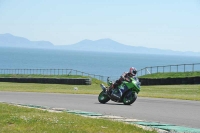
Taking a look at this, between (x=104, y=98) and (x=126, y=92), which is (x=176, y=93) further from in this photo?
(x=126, y=92)

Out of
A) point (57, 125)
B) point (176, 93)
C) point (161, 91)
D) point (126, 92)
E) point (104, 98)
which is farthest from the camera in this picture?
point (161, 91)

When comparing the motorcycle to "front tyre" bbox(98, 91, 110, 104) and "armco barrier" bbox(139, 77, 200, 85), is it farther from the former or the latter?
"armco barrier" bbox(139, 77, 200, 85)

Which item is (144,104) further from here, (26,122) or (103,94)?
(26,122)

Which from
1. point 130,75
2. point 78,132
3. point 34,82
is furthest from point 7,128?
point 34,82

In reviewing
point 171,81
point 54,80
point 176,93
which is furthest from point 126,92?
point 54,80

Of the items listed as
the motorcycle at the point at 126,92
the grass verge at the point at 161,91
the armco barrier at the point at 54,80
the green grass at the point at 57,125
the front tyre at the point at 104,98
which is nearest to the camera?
the green grass at the point at 57,125

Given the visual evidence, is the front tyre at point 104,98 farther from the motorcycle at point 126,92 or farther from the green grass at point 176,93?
the green grass at point 176,93

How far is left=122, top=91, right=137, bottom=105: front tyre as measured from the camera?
17531mm

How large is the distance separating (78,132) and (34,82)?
117 ft

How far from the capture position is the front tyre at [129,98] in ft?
57.5

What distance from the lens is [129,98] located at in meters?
17.7

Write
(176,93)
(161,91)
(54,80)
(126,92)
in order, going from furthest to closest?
(54,80), (161,91), (176,93), (126,92)

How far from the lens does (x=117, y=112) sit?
595 inches

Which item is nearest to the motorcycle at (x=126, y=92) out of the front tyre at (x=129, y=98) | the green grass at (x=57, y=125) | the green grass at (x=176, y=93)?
the front tyre at (x=129, y=98)
